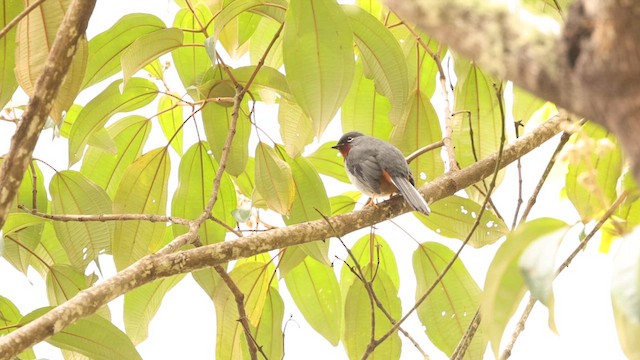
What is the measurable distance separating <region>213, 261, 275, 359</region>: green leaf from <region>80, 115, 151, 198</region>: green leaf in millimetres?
662

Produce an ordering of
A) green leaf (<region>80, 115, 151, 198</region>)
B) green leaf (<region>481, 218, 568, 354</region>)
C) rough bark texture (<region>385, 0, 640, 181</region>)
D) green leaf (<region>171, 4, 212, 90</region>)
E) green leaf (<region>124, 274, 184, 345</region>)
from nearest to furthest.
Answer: rough bark texture (<region>385, 0, 640, 181</region>) < green leaf (<region>481, 218, 568, 354</region>) < green leaf (<region>124, 274, 184, 345</region>) < green leaf (<region>171, 4, 212, 90</region>) < green leaf (<region>80, 115, 151, 198</region>)

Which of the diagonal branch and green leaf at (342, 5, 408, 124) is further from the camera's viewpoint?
green leaf at (342, 5, 408, 124)

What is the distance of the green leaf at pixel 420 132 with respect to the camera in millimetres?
3084

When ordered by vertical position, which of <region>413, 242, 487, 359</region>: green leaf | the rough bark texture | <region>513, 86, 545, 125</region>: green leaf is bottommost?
the rough bark texture

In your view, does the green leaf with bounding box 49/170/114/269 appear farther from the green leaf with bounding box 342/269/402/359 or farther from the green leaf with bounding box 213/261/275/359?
the green leaf with bounding box 342/269/402/359

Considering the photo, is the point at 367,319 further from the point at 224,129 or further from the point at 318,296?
the point at 224,129

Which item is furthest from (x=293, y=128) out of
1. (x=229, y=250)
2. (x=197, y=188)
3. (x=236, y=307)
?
(x=229, y=250)

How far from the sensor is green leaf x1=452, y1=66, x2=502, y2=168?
3084mm

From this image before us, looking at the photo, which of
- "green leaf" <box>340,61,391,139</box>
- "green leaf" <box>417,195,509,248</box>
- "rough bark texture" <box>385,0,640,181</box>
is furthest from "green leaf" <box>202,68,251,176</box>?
"rough bark texture" <box>385,0,640,181</box>

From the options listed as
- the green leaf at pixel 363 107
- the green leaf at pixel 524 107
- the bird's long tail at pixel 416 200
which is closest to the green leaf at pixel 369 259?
the bird's long tail at pixel 416 200

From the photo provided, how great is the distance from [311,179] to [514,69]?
79.5 inches

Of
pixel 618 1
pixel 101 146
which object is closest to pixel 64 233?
pixel 101 146

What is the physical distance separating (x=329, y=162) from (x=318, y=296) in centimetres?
72

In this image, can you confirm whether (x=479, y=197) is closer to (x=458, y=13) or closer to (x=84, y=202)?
(x=84, y=202)
